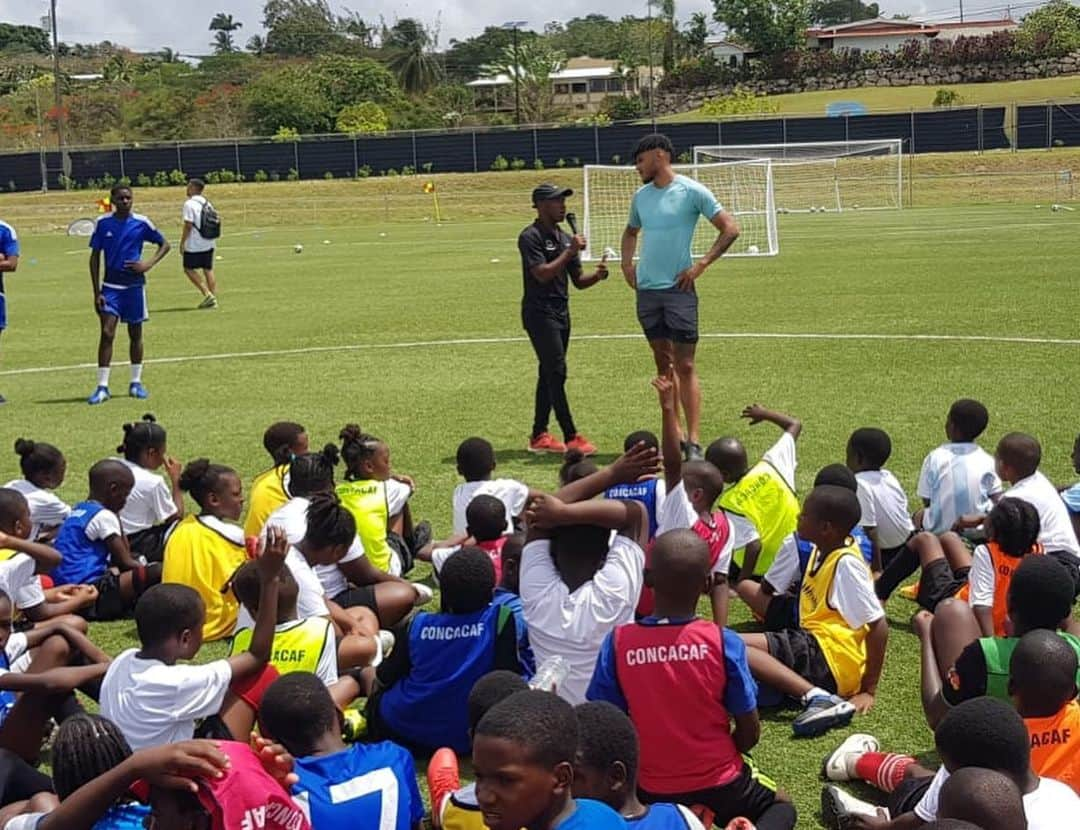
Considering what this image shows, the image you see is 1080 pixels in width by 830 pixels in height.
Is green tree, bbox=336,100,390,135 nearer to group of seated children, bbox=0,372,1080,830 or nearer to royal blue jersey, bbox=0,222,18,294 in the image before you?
royal blue jersey, bbox=0,222,18,294

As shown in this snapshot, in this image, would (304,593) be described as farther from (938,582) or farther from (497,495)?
(938,582)

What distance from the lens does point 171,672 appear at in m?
A: 4.71

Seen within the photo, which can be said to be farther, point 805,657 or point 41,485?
point 41,485

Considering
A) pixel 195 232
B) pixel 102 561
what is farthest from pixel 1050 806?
pixel 195 232

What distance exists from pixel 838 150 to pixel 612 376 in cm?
4286

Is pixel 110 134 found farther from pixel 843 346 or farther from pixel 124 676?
pixel 124 676

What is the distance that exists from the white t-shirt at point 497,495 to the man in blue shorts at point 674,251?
2.76m

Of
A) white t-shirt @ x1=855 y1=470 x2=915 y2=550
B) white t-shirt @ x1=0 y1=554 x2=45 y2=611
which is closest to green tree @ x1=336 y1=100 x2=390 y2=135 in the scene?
white t-shirt @ x1=855 y1=470 x2=915 y2=550

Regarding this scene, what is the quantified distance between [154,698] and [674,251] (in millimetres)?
6482

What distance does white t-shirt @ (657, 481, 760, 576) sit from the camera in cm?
604

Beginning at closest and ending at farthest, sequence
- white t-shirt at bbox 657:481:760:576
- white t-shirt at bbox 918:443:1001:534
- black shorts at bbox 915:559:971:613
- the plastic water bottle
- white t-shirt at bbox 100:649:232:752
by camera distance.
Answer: white t-shirt at bbox 100:649:232:752 < the plastic water bottle < white t-shirt at bbox 657:481:760:576 < black shorts at bbox 915:559:971:613 < white t-shirt at bbox 918:443:1001:534

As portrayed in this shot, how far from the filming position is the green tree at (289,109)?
79.7 m

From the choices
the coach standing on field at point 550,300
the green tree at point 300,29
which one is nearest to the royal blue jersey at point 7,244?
the coach standing on field at point 550,300

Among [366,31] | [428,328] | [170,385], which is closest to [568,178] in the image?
[428,328]
